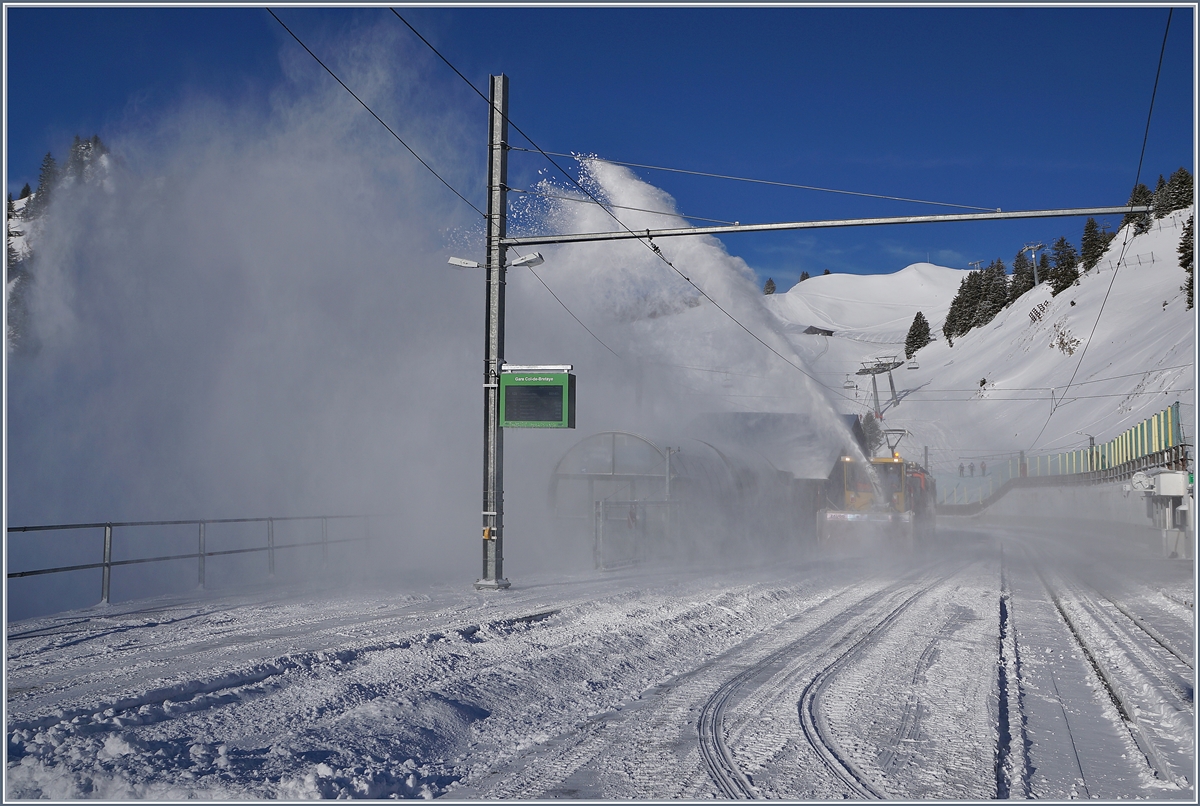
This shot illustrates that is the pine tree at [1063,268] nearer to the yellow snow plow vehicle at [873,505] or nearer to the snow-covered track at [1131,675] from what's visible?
the yellow snow plow vehicle at [873,505]

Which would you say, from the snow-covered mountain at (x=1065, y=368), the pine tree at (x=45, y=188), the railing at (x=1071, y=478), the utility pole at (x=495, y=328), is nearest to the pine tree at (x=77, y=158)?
the pine tree at (x=45, y=188)

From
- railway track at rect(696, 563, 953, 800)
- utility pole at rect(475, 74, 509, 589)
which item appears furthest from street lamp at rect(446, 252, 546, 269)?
railway track at rect(696, 563, 953, 800)

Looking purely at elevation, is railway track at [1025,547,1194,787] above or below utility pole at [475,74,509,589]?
below

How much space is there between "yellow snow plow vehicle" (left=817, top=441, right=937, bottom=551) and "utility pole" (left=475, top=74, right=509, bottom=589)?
47.1 ft

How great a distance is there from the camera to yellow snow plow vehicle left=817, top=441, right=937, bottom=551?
81.8 feet

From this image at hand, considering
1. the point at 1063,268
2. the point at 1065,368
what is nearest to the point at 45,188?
the point at 1065,368

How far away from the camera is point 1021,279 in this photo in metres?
142

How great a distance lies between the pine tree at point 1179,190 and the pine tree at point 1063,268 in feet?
46.3

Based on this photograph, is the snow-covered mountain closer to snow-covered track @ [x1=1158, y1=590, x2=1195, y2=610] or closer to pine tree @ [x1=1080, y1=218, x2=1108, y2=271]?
pine tree @ [x1=1080, y1=218, x2=1108, y2=271]

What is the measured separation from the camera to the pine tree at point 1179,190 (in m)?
114

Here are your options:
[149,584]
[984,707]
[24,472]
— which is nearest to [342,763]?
[984,707]

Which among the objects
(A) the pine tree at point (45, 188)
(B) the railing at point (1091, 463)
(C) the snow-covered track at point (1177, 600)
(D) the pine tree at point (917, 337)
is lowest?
(C) the snow-covered track at point (1177, 600)

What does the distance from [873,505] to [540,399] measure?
1617cm

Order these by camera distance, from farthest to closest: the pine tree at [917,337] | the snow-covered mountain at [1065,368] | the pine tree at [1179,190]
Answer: the pine tree at [917,337] → the pine tree at [1179,190] → the snow-covered mountain at [1065,368]
